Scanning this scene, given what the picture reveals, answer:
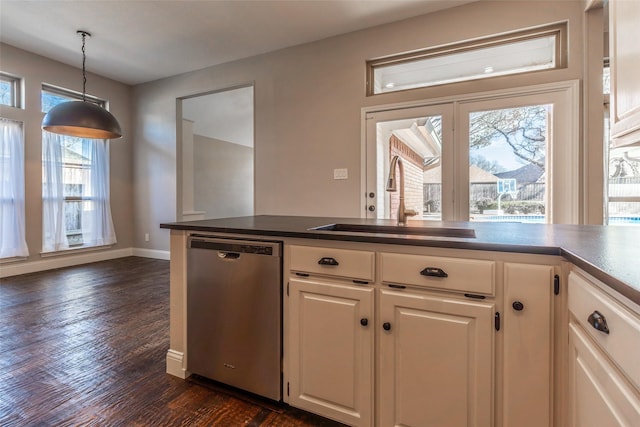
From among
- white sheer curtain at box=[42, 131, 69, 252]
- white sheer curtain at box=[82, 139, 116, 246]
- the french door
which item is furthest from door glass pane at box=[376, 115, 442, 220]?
white sheer curtain at box=[42, 131, 69, 252]

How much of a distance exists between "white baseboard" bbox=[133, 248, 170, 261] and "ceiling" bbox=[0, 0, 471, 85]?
9.70ft

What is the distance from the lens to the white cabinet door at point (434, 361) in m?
1.18

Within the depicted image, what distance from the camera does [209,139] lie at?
6230 mm

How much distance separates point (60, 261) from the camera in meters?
4.76

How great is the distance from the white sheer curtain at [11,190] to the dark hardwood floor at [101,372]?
3.24 feet

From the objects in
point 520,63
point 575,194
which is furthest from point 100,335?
point 520,63

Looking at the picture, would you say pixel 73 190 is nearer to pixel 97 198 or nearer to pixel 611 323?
pixel 97 198

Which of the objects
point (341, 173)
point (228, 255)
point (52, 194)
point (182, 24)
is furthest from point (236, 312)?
point (52, 194)

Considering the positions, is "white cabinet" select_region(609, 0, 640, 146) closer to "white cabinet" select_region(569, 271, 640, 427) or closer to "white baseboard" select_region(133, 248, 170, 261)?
"white cabinet" select_region(569, 271, 640, 427)

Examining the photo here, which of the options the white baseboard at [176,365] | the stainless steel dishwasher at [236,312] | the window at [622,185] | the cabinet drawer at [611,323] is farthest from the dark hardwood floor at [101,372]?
the window at [622,185]

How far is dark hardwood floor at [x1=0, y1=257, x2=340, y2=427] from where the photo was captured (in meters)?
1.57

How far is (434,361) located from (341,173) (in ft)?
9.13

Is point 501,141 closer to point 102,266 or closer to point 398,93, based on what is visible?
point 398,93

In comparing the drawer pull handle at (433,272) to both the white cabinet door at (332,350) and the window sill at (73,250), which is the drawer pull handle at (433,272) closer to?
the white cabinet door at (332,350)
